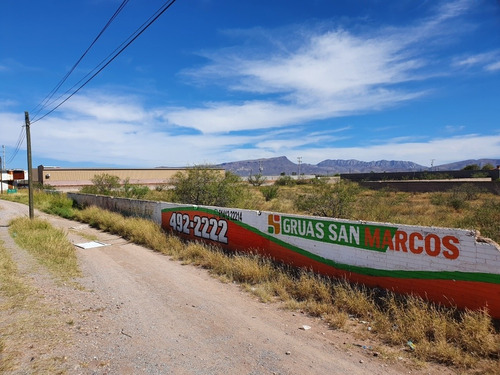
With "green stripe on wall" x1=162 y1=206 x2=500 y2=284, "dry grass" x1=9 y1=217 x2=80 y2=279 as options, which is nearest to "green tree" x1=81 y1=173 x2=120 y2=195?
"dry grass" x1=9 y1=217 x2=80 y2=279

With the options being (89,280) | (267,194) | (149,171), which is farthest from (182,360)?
(149,171)

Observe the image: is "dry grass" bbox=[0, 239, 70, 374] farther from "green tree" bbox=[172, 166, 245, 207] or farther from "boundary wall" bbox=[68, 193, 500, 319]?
"green tree" bbox=[172, 166, 245, 207]

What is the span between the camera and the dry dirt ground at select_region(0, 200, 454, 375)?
14.0ft

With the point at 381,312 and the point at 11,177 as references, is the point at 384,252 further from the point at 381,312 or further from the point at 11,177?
the point at 11,177

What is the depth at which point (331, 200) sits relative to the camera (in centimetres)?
1384

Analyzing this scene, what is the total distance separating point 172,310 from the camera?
6.29m

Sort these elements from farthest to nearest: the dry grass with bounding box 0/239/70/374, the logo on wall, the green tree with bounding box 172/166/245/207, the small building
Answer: the small building, the green tree with bounding box 172/166/245/207, the logo on wall, the dry grass with bounding box 0/239/70/374

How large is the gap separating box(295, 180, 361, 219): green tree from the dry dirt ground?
7140 millimetres

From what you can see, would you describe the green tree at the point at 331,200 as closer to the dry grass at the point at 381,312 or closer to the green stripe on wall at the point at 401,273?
the green stripe on wall at the point at 401,273

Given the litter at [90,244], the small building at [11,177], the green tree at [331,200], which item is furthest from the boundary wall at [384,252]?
the small building at [11,177]

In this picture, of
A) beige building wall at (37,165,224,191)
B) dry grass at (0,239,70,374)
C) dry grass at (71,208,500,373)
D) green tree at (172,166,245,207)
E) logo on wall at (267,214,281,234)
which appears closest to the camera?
dry grass at (0,239,70,374)

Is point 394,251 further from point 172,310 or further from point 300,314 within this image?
Result: point 172,310

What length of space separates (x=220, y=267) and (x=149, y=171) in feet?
281

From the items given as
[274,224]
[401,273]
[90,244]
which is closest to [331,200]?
[274,224]
